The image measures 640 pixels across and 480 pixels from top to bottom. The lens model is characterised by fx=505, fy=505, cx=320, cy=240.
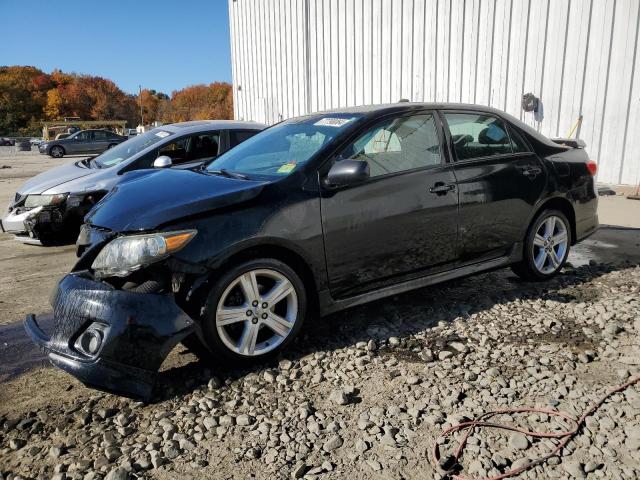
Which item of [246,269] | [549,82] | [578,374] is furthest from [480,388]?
[549,82]

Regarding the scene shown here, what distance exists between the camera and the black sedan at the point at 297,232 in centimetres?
281

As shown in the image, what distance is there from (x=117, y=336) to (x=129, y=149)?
4694 millimetres

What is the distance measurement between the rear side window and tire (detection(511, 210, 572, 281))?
2.52 feet

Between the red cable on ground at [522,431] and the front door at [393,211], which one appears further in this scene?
the front door at [393,211]

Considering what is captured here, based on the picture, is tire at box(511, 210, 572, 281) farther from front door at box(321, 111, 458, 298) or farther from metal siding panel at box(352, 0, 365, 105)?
metal siding panel at box(352, 0, 365, 105)

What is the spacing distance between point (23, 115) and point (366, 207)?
96.5m

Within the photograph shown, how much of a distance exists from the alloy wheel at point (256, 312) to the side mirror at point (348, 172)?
72cm

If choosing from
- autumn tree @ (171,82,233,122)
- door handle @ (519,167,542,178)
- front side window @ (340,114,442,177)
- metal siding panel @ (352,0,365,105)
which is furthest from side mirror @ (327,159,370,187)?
autumn tree @ (171,82,233,122)

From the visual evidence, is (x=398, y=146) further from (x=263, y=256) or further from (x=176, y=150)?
(x=176, y=150)

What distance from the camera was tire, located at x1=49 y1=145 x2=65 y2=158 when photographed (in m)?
28.6

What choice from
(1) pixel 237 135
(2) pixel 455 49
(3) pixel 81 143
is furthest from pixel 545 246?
(3) pixel 81 143

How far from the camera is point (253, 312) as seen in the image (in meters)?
3.13

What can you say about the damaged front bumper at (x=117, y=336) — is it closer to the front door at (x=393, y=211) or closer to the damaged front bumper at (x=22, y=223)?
the front door at (x=393, y=211)

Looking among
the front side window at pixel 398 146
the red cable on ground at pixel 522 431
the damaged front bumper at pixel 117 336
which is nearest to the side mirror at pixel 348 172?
the front side window at pixel 398 146
